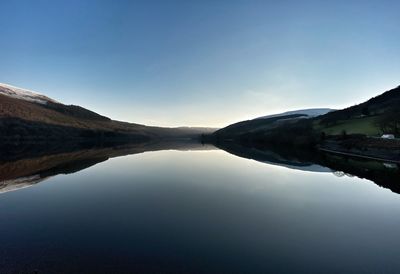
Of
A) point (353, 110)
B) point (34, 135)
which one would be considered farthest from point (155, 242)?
point (34, 135)

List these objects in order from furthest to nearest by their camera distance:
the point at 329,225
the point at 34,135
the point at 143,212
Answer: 1. the point at 34,135
2. the point at 143,212
3. the point at 329,225

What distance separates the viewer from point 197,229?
1814 cm

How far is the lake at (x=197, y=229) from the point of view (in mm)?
13289

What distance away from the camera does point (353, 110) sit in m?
170

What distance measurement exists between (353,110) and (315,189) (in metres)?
161

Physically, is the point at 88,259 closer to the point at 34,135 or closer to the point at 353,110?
the point at 353,110

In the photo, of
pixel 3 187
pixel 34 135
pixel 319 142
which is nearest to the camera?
pixel 3 187

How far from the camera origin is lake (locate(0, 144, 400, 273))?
13289mm

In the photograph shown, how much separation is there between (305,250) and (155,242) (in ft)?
28.0

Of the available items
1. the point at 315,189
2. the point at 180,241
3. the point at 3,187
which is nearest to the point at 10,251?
the point at 180,241

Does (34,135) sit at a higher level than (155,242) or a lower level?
higher

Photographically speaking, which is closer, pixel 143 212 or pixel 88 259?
pixel 88 259

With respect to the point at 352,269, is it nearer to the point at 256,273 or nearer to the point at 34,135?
the point at 256,273

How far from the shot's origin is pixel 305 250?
1506cm
